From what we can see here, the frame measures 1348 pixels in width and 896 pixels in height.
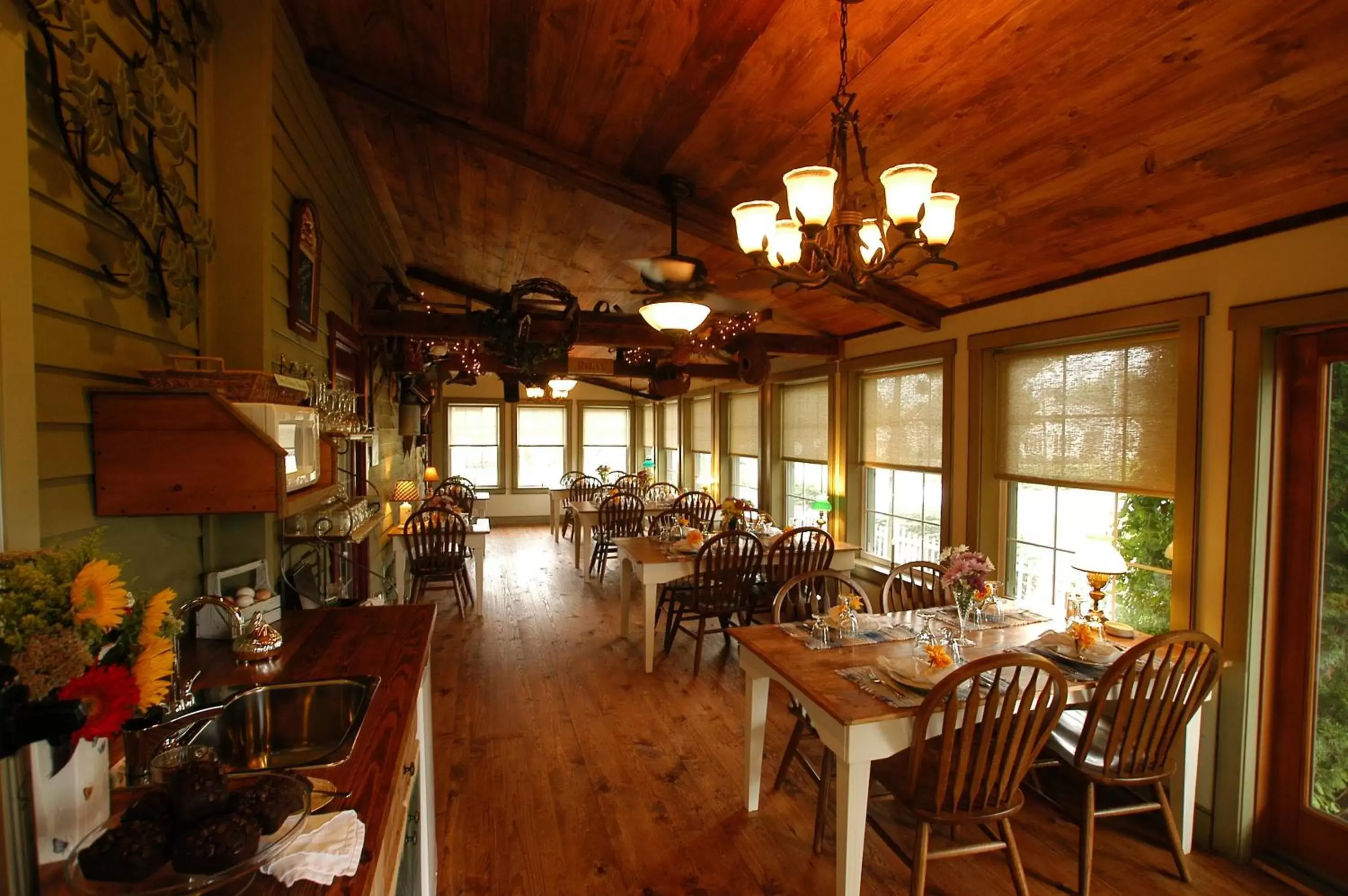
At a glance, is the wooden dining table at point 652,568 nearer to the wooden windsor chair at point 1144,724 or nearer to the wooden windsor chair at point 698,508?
the wooden windsor chair at point 698,508

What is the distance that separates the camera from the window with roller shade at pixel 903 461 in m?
3.91

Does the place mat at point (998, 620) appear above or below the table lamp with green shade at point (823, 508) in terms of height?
below

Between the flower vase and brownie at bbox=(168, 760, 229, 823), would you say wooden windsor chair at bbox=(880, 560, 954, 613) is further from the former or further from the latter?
brownie at bbox=(168, 760, 229, 823)

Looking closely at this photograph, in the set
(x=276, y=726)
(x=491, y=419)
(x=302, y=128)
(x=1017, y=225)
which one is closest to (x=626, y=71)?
(x=302, y=128)

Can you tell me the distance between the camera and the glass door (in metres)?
2.11

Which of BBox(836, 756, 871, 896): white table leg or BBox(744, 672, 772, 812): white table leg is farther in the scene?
BBox(744, 672, 772, 812): white table leg

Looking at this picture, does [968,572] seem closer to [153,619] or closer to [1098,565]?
[1098,565]

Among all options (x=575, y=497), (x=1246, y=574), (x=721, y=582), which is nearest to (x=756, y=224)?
(x=1246, y=574)

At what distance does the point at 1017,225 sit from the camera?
2.61m

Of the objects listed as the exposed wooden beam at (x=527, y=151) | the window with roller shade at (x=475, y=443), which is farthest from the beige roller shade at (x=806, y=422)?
the window with roller shade at (x=475, y=443)

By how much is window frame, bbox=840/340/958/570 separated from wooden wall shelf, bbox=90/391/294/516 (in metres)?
3.23

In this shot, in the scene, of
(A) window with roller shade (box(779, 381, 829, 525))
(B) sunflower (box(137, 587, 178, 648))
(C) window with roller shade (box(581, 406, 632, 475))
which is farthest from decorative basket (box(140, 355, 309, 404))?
(C) window with roller shade (box(581, 406, 632, 475))

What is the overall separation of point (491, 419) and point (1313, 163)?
9.29 meters

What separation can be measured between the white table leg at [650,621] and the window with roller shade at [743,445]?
2.37 meters
